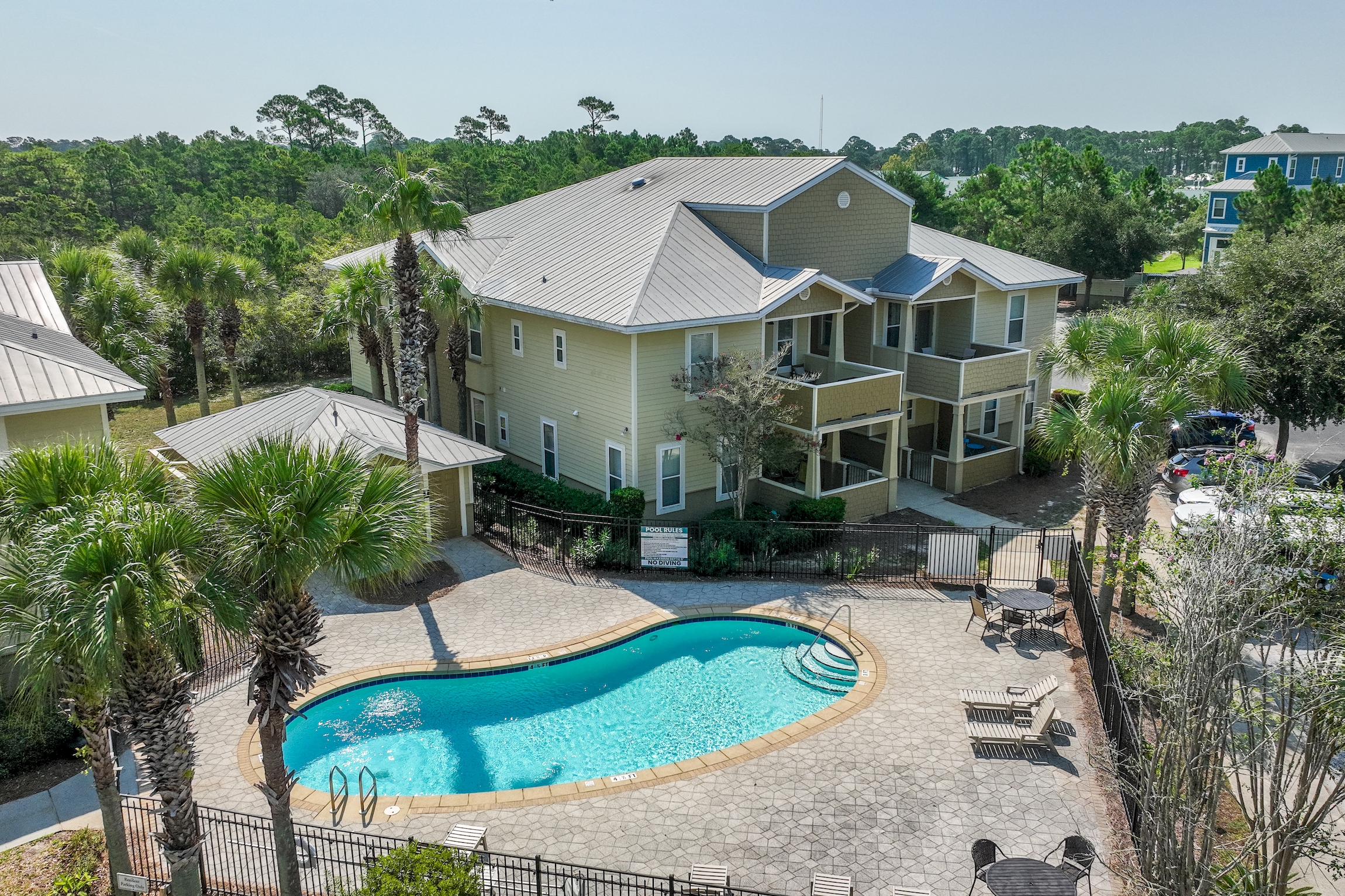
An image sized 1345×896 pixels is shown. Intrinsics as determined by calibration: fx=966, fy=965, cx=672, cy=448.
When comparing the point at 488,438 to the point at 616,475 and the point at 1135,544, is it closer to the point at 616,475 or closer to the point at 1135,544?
the point at 616,475

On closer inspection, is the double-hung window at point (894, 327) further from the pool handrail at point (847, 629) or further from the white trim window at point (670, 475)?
the pool handrail at point (847, 629)

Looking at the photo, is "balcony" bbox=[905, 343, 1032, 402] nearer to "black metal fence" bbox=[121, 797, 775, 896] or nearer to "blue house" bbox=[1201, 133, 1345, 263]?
"black metal fence" bbox=[121, 797, 775, 896]

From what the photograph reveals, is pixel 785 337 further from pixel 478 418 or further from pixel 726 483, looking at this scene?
pixel 478 418

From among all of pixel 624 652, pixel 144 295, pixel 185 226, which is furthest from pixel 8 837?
pixel 185 226

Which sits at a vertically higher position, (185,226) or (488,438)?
(185,226)

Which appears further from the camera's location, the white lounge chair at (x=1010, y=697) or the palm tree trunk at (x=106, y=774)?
the white lounge chair at (x=1010, y=697)

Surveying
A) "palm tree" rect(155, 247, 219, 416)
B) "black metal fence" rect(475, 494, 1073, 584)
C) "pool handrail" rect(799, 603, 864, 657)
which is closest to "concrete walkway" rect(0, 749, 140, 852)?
"black metal fence" rect(475, 494, 1073, 584)

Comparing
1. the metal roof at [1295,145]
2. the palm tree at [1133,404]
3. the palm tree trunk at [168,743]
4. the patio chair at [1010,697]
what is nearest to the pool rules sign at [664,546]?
the patio chair at [1010,697]

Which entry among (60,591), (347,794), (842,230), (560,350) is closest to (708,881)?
(347,794)
